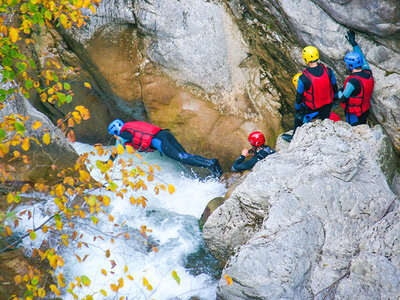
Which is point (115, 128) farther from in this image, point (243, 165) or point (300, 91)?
point (300, 91)

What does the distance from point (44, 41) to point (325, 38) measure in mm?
6345

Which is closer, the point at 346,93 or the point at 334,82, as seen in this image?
the point at 346,93

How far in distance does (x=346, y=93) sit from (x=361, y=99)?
11.1 inches

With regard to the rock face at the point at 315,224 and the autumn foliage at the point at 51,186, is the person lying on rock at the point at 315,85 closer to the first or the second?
the rock face at the point at 315,224

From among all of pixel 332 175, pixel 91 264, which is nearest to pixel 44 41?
pixel 91 264

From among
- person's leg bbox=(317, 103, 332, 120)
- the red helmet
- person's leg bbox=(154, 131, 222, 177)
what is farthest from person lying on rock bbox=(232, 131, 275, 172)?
person's leg bbox=(317, 103, 332, 120)

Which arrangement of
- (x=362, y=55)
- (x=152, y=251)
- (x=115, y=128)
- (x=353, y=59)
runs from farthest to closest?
(x=115, y=128) → (x=152, y=251) → (x=362, y=55) → (x=353, y=59)

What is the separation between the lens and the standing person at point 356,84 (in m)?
5.91

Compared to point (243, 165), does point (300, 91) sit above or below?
above

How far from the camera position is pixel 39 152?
7.14 m

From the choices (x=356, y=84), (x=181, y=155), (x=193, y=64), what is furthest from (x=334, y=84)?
(x=181, y=155)

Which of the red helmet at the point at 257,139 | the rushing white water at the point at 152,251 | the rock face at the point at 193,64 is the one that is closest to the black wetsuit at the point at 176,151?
the rushing white water at the point at 152,251

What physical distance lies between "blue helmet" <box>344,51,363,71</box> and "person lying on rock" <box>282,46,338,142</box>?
1.09 ft

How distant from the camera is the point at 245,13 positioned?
25.2 ft
